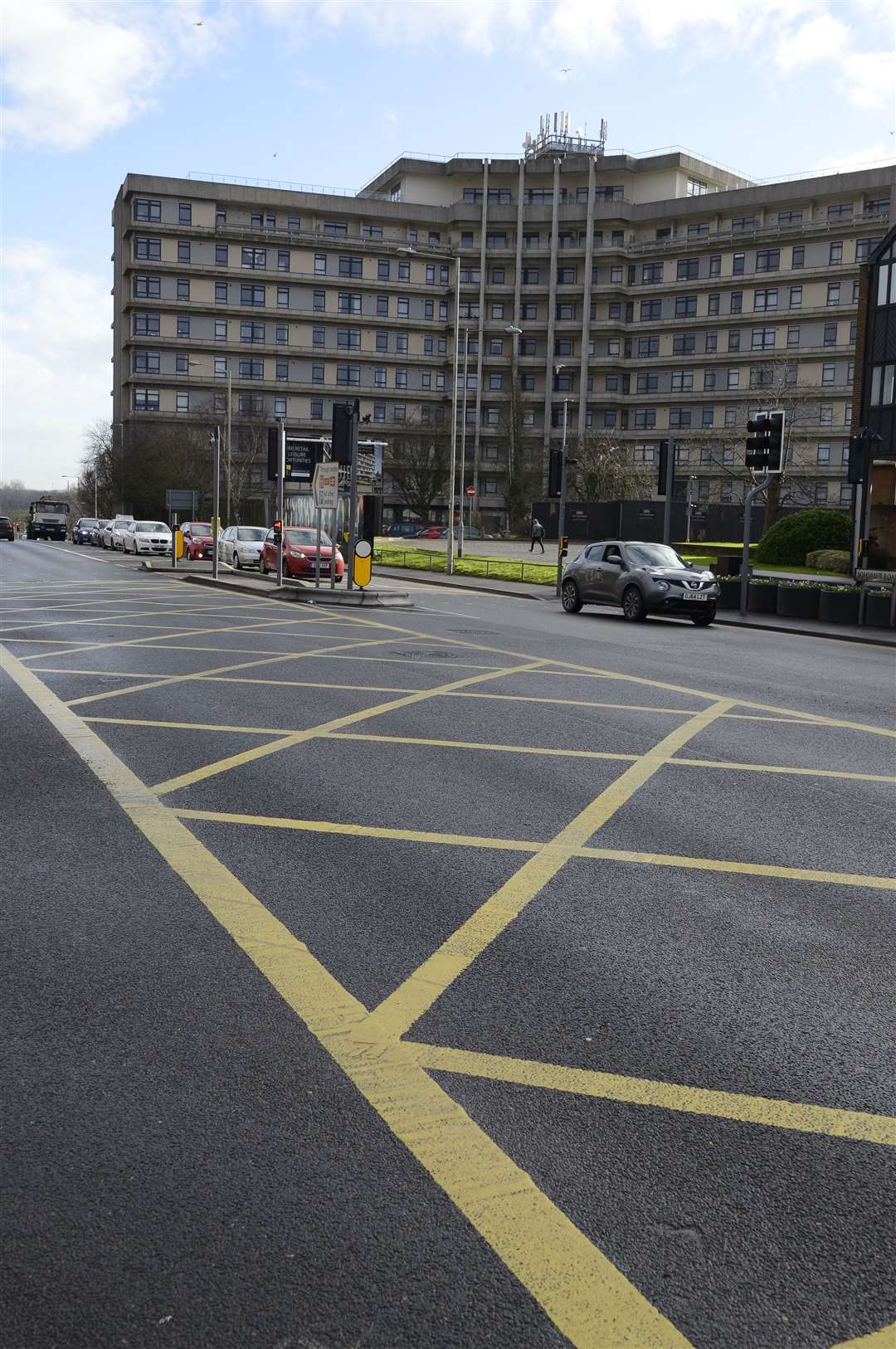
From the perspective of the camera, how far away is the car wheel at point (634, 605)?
24.1 m

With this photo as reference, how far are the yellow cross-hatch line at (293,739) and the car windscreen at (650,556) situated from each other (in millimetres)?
12036

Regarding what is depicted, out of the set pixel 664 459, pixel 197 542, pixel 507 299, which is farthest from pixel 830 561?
pixel 507 299

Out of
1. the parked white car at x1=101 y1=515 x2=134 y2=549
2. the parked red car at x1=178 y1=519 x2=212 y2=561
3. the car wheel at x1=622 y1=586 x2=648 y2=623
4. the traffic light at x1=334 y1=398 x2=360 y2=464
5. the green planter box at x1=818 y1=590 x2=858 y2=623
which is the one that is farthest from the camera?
the parked white car at x1=101 y1=515 x2=134 y2=549

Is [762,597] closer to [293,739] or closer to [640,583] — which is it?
[640,583]

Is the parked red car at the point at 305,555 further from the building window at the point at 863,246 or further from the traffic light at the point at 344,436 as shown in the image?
the building window at the point at 863,246

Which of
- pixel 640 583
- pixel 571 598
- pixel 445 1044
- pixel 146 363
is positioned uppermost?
pixel 146 363

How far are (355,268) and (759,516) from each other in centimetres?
4855

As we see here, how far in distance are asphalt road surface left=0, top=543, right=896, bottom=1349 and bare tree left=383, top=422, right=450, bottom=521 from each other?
96855 millimetres

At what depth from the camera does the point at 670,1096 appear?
11.8ft

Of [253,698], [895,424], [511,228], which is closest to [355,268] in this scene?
[511,228]

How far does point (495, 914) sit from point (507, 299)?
359 feet

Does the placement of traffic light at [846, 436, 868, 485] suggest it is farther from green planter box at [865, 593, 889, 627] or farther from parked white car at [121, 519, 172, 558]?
parked white car at [121, 519, 172, 558]

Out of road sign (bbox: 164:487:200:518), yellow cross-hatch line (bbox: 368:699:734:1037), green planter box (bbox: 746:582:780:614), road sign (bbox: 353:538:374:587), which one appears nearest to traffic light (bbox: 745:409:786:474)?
green planter box (bbox: 746:582:780:614)

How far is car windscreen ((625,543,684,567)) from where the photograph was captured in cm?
2439
